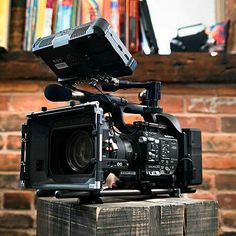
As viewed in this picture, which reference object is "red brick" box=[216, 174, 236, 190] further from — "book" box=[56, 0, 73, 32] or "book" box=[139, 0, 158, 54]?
"book" box=[56, 0, 73, 32]

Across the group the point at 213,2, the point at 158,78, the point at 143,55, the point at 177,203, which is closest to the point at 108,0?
the point at 143,55

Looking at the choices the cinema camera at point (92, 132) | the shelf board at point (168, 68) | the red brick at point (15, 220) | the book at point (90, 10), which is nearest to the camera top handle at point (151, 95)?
the cinema camera at point (92, 132)

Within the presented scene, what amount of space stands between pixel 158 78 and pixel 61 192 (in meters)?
0.80

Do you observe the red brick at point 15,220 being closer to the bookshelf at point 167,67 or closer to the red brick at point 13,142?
the red brick at point 13,142

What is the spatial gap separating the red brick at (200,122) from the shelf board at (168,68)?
0.14 meters

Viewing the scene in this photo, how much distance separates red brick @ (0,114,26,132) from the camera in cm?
166

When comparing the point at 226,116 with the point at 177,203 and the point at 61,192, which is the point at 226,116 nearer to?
the point at 177,203

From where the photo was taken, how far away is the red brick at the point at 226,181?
161cm

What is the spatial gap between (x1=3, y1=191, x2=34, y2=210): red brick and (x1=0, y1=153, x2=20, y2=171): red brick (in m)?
0.09

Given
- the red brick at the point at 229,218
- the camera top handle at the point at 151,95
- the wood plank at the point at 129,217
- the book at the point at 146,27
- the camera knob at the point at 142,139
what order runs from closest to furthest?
the wood plank at the point at 129,217 → the camera knob at the point at 142,139 → the camera top handle at the point at 151,95 → the red brick at the point at 229,218 → the book at the point at 146,27

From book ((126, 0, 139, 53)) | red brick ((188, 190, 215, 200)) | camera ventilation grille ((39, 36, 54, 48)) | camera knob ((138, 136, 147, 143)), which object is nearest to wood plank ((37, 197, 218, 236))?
camera knob ((138, 136, 147, 143))

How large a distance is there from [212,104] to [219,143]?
0.49ft

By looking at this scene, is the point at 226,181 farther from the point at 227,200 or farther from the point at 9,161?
the point at 9,161

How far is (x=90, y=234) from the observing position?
0.91 meters
